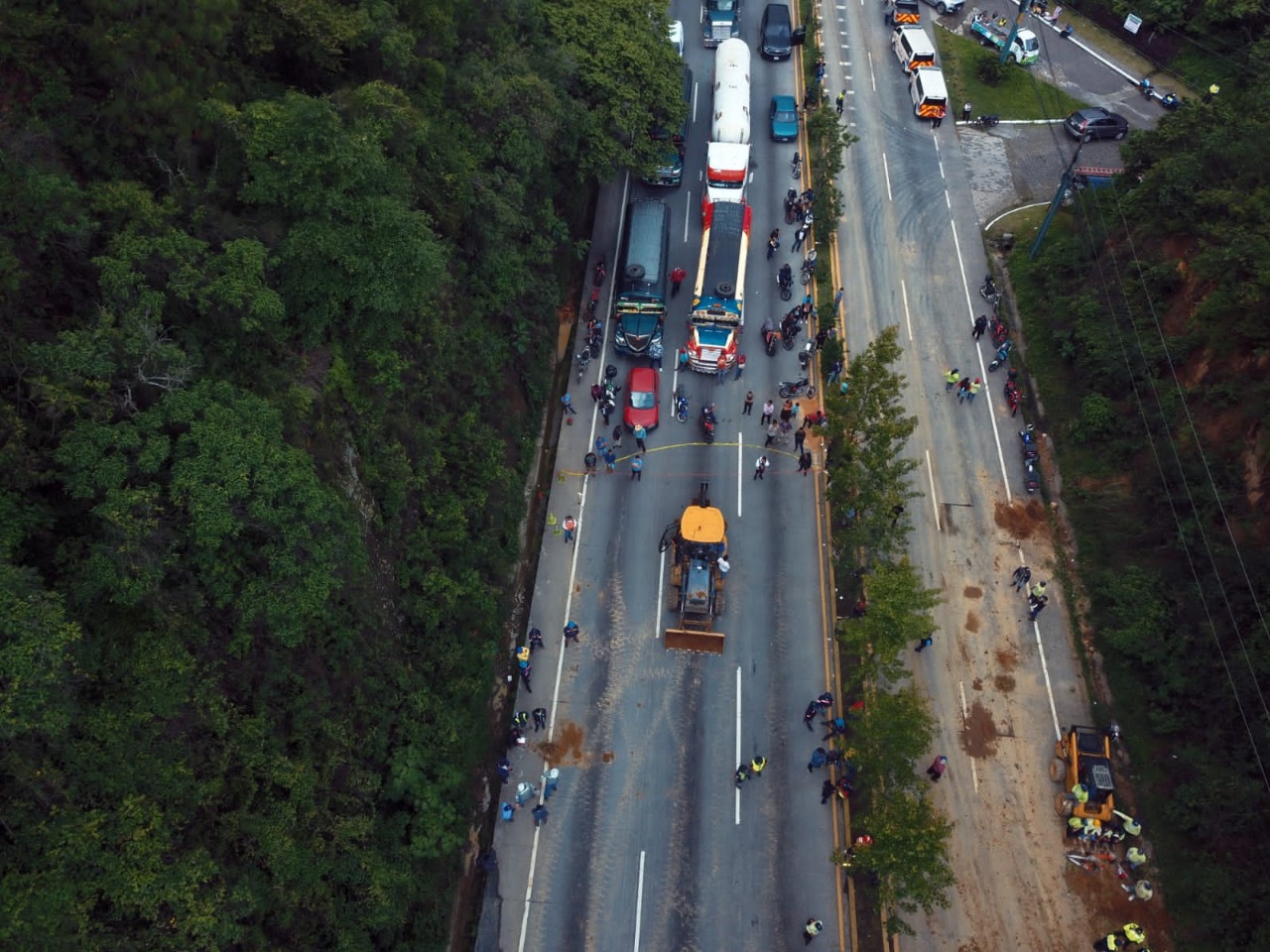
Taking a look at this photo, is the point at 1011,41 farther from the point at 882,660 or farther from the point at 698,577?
the point at 882,660

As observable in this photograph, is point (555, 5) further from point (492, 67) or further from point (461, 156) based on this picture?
point (461, 156)

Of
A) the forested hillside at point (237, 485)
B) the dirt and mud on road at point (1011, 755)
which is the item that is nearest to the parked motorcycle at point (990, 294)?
the dirt and mud on road at point (1011, 755)

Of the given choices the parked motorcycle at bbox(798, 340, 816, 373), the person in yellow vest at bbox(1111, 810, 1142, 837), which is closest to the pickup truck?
the parked motorcycle at bbox(798, 340, 816, 373)

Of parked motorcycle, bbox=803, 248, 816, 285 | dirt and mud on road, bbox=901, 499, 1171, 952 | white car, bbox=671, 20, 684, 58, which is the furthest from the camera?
white car, bbox=671, 20, 684, 58

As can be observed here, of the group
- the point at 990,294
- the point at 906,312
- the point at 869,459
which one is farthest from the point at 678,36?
the point at 869,459

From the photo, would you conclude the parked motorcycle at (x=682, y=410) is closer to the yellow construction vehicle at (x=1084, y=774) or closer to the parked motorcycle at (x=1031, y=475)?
the parked motorcycle at (x=1031, y=475)

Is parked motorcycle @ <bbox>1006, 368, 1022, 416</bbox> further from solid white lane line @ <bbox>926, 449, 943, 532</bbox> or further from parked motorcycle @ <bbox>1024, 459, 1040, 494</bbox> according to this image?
solid white lane line @ <bbox>926, 449, 943, 532</bbox>

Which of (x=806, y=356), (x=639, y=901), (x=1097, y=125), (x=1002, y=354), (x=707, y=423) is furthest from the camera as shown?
(x=1097, y=125)
